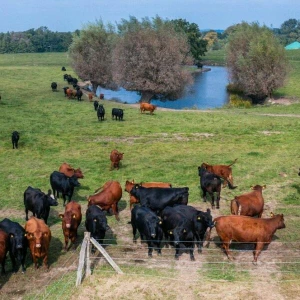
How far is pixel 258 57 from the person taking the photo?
41.6 metres

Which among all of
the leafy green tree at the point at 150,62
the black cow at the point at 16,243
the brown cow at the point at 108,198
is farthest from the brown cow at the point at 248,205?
the leafy green tree at the point at 150,62

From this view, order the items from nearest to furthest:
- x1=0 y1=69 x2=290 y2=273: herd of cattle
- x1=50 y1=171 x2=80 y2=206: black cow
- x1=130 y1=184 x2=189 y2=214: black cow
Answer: x1=0 y1=69 x2=290 y2=273: herd of cattle → x1=130 y1=184 x2=189 y2=214: black cow → x1=50 y1=171 x2=80 y2=206: black cow

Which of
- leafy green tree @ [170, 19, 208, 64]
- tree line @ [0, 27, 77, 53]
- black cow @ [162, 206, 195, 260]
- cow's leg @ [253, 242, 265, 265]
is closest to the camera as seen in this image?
cow's leg @ [253, 242, 265, 265]

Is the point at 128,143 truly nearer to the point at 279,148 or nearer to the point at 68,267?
the point at 279,148

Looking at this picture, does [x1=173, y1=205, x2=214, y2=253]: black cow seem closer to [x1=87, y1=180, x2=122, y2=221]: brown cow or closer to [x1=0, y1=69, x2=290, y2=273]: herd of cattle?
[x1=0, y1=69, x2=290, y2=273]: herd of cattle

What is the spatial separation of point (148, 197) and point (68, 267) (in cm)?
319

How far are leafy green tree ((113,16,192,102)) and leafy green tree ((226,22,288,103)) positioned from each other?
6.86 metres

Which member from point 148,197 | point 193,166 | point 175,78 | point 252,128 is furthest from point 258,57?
point 148,197

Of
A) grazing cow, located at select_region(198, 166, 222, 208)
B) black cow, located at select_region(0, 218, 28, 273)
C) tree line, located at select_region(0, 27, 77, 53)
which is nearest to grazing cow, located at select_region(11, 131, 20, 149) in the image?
grazing cow, located at select_region(198, 166, 222, 208)

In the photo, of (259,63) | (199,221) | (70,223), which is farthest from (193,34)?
(70,223)

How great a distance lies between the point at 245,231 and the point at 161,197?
2.88 meters

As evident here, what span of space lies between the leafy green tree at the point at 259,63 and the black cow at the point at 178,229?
33.7 meters

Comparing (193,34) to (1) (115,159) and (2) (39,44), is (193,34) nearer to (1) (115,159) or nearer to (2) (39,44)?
(1) (115,159)

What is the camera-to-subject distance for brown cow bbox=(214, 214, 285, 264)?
9.38m
